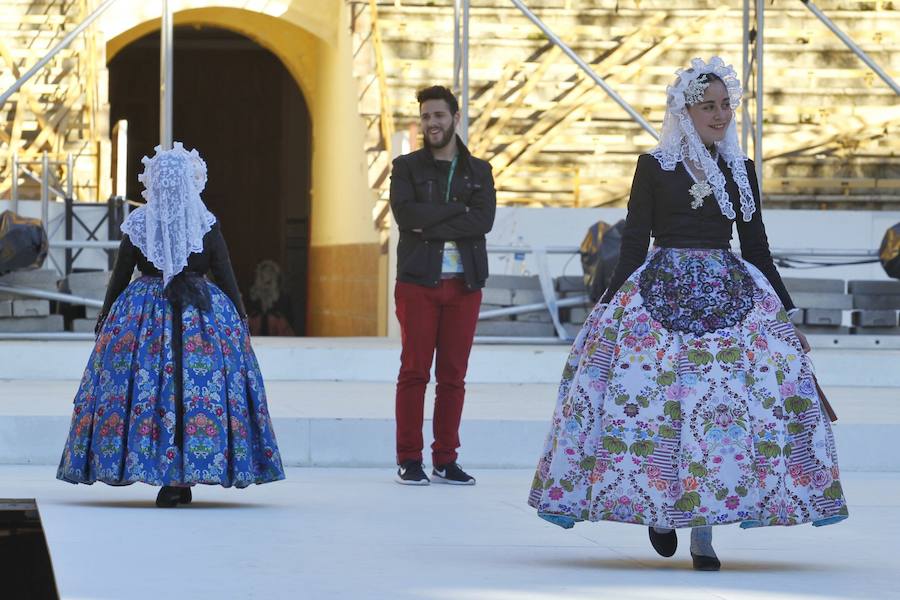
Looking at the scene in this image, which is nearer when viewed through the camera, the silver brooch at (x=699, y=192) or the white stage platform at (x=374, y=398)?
the silver brooch at (x=699, y=192)

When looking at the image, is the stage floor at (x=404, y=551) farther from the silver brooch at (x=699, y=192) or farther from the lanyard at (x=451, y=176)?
the lanyard at (x=451, y=176)

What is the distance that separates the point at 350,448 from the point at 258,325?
1098 cm

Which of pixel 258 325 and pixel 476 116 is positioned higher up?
pixel 476 116

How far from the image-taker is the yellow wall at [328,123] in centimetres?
1606

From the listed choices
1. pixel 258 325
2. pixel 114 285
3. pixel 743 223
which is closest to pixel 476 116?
pixel 258 325

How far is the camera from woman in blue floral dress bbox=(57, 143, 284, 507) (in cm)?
564

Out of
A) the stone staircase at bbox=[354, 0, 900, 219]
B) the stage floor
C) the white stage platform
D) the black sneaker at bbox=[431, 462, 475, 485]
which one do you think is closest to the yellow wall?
the stone staircase at bbox=[354, 0, 900, 219]

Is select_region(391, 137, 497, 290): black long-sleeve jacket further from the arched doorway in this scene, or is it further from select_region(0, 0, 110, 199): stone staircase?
the arched doorway

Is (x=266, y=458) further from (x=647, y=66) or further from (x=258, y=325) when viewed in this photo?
(x=258, y=325)

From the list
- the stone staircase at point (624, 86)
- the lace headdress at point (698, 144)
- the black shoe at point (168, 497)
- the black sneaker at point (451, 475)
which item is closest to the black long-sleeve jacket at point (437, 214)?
the black sneaker at point (451, 475)

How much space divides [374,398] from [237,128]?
14.7 metres

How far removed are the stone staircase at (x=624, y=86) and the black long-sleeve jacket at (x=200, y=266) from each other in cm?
966

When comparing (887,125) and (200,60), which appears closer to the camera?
(887,125)

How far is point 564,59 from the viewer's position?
653 inches
